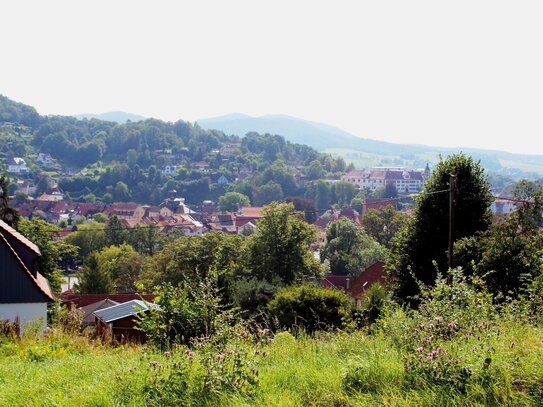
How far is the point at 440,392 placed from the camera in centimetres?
412

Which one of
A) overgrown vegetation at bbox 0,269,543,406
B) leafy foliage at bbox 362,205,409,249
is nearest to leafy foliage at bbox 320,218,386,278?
leafy foliage at bbox 362,205,409,249

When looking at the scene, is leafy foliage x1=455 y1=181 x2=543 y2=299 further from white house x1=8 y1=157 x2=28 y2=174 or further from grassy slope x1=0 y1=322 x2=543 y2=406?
white house x1=8 y1=157 x2=28 y2=174

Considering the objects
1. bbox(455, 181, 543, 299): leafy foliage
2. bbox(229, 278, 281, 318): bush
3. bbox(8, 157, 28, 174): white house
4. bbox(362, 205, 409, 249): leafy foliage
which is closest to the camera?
bbox(455, 181, 543, 299): leafy foliage

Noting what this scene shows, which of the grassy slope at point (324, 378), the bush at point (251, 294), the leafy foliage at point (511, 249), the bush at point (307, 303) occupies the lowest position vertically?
the bush at point (251, 294)

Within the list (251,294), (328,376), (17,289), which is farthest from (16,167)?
(328,376)

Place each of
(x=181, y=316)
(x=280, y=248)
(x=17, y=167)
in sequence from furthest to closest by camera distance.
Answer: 1. (x=17, y=167)
2. (x=280, y=248)
3. (x=181, y=316)

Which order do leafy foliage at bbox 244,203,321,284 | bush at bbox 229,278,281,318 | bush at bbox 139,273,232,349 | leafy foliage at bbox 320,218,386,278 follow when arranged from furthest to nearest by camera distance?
leafy foliage at bbox 320,218,386,278 → leafy foliage at bbox 244,203,321,284 → bush at bbox 229,278,281,318 → bush at bbox 139,273,232,349

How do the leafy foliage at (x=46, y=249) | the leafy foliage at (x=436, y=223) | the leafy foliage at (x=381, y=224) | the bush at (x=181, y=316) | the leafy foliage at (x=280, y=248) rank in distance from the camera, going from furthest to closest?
the leafy foliage at (x=381, y=224), the leafy foliage at (x=280, y=248), the leafy foliage at (x=46, y=249), the leafy foliage at (x=436, y=223), the bush at (x=181, y=316)

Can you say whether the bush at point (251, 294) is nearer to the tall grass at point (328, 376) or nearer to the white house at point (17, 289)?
the white house at point (17, 289)

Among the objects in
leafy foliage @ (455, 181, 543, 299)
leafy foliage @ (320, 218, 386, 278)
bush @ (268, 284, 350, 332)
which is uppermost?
leafy foliage @ (455, 181, 543, 299)

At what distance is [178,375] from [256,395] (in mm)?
565

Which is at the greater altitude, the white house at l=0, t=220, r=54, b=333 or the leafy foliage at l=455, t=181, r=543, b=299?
the leafy foliage at l=455, t=181, r=543, b=299

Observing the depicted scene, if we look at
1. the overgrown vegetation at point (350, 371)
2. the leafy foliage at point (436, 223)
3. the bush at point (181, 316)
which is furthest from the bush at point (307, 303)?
the overgrown vegetation at point (350, 371)

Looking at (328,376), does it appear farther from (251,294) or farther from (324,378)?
(251,294)
